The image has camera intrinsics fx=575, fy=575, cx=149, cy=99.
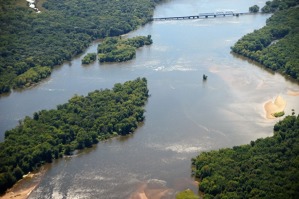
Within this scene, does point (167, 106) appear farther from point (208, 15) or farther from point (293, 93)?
point (208, 15)

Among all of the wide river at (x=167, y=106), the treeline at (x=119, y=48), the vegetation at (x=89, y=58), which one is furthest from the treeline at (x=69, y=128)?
the treeline at (x=119, y=48)

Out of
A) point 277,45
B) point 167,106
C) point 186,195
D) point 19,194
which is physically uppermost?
point 277,45

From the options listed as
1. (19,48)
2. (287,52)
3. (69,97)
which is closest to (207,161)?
(69,97)

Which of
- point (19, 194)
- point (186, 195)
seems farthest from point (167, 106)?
point (19, 194)

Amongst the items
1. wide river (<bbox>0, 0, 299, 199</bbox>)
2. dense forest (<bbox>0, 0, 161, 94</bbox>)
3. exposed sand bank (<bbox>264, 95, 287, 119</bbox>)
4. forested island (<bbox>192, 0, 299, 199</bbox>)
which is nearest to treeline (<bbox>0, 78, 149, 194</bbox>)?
wide river (<bbox>0, 0, 299, 199</bbox>)

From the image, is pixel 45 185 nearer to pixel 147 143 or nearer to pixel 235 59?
pixel 147 143
